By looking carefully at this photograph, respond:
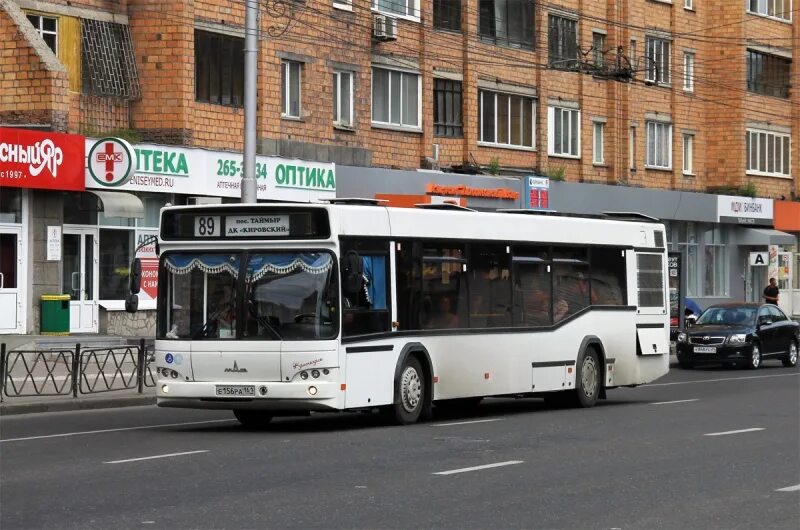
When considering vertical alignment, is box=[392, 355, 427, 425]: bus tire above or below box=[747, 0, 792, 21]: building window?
below

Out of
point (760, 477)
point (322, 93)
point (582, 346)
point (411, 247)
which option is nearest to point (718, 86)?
point (322, 93)

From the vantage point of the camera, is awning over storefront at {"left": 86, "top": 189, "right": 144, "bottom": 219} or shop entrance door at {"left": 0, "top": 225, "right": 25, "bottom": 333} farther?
awning over storefront at {"left": 86, "top": 189, "right": 144, "bottom": 219}

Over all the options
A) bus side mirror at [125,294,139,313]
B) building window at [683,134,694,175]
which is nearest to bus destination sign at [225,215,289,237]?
bus side mirror at [125,294,139,313]

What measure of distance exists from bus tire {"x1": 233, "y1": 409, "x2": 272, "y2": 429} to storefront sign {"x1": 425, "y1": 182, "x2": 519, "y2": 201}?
23.1 m

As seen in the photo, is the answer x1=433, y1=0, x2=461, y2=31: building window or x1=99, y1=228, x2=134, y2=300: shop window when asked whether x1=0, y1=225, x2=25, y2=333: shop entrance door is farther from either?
x1=433, y1=0, x2=461, y2=31: building window

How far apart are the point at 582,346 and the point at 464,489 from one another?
10060 mm

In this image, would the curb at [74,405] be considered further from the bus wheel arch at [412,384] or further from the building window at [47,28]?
the building window at [47,28]

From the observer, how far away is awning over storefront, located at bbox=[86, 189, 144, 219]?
32.2m

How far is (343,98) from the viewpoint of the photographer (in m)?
39.4

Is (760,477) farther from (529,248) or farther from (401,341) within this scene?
(529,248)

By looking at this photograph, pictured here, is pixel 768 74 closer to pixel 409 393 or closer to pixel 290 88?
pixel 290 88

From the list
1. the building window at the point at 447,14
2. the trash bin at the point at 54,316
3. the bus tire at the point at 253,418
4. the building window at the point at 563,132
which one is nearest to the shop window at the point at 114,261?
the trash bin at the point at 54,316

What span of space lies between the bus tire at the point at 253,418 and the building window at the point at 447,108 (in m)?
25.5

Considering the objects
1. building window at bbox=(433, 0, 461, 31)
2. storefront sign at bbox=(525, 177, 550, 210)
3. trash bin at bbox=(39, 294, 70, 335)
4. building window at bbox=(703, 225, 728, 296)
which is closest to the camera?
trash bin at bbox=(39, 294, 70, 335)
